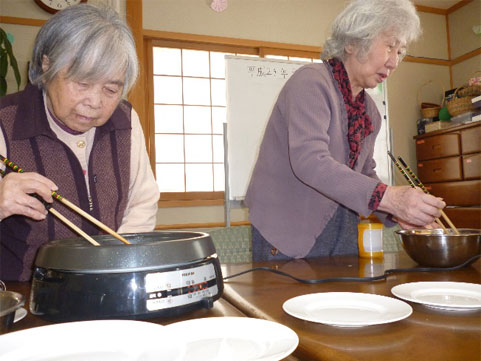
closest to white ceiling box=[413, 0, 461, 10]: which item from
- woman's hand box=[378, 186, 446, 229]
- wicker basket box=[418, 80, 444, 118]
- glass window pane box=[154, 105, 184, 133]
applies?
wicker basket box=[418, 80, 444, 118]

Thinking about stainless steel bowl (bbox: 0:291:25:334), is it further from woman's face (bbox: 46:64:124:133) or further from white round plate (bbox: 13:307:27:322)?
woman's face (bbox: 46:64:124:133)

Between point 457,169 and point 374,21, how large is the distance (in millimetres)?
3286

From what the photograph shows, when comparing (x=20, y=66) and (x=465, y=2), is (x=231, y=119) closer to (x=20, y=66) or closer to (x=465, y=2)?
(x=20, y=66)

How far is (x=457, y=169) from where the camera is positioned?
4168mm

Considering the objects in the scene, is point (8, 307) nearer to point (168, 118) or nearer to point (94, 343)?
point (94, 343)

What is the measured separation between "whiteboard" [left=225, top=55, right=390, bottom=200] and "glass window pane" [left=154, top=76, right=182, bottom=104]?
1.10 metres

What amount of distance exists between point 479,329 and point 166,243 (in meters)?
0.41

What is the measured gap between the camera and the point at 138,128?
1311 millimetres

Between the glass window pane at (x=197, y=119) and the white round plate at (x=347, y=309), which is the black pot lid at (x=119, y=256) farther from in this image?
the glass window pane at (x=197, y=119)

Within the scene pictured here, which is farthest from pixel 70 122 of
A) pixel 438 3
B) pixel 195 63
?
pixel 438 3

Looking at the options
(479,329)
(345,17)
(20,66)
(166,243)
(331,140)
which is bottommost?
(479,329)

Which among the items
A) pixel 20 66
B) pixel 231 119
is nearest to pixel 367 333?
pixel 231 119

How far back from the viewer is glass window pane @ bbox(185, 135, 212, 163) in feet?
14.1

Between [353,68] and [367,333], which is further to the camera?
[353,68]
